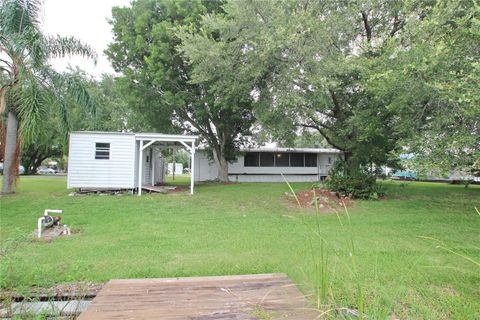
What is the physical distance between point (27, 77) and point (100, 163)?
14.1ft

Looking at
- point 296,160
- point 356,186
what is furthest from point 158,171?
point 356,186

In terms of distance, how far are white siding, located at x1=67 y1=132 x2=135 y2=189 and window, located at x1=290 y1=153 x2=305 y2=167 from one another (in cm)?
1334

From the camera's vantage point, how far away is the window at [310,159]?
23.5m

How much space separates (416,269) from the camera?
4184 millimetres

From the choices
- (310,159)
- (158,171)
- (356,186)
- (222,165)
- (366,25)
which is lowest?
(356,186)

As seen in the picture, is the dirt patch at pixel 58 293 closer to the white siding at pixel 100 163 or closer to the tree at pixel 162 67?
the white siding at pixel 100 163

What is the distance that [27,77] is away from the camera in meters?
9.16

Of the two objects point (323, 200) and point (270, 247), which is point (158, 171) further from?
point (270, 247)

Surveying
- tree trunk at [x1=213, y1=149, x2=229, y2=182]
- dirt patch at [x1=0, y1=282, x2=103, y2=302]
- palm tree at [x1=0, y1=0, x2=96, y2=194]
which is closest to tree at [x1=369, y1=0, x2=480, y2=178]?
dirt patch at [x1=0, y1=282, x2=103, y2=302]

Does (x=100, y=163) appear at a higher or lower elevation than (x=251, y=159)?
lower

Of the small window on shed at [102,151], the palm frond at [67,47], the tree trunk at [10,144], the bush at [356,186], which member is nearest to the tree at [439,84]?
the bush at [356,186]

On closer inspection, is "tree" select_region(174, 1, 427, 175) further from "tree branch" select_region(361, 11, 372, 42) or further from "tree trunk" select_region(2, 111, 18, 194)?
"tree trunk" select_region(2, 111, 18, 194)

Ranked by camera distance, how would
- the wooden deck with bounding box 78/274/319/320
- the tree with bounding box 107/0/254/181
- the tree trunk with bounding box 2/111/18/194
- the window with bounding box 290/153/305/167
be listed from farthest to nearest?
1. the window with bounding box 290/153/305/167
2. the tree with bounding box 107/0/254/181
3. the tree trunk with bounding box 2/111/18/194
4. the wooden deck with bounding box 78/274/319/320

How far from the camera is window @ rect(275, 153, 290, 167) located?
2293 cm
